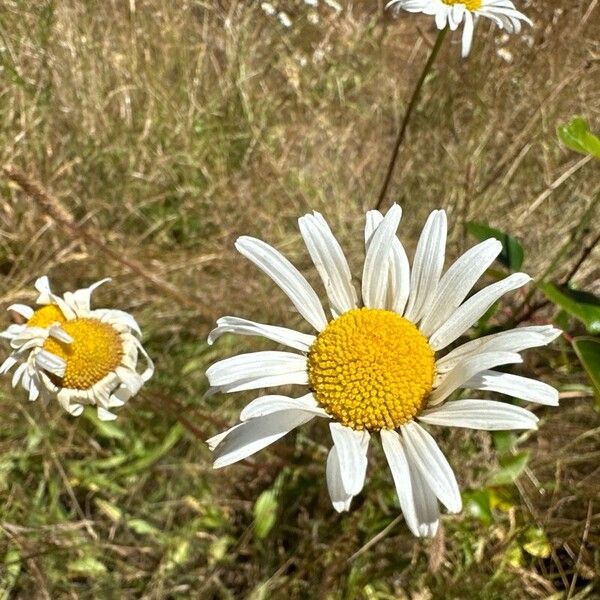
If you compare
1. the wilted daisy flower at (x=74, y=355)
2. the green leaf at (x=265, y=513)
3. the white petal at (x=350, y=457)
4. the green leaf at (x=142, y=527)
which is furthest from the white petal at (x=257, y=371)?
the green leaf at (x=142, y=527)

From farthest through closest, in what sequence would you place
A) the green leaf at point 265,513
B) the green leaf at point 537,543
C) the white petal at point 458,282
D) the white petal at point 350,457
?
the green leaf at point 265,513
the green leaf at point 537,543
the white petal at point 458,282
the white petal at point 350,457

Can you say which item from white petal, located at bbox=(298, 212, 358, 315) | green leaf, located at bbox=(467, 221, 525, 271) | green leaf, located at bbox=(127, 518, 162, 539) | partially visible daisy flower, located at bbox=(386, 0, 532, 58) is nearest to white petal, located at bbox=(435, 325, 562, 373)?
white petal, located at bbox=(298, 212, 358, 315)

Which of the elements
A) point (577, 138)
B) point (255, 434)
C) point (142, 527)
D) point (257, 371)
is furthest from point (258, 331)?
point (142, 527)

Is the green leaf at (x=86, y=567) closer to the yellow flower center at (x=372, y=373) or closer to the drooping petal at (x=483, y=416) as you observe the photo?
the yellow flower center at (x=372, y=373)

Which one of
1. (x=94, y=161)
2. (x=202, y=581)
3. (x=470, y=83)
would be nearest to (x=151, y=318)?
(x=94, y=161)

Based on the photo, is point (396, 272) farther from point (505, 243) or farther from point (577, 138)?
point (505, 243)

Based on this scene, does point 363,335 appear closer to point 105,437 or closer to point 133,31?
point 105,437
